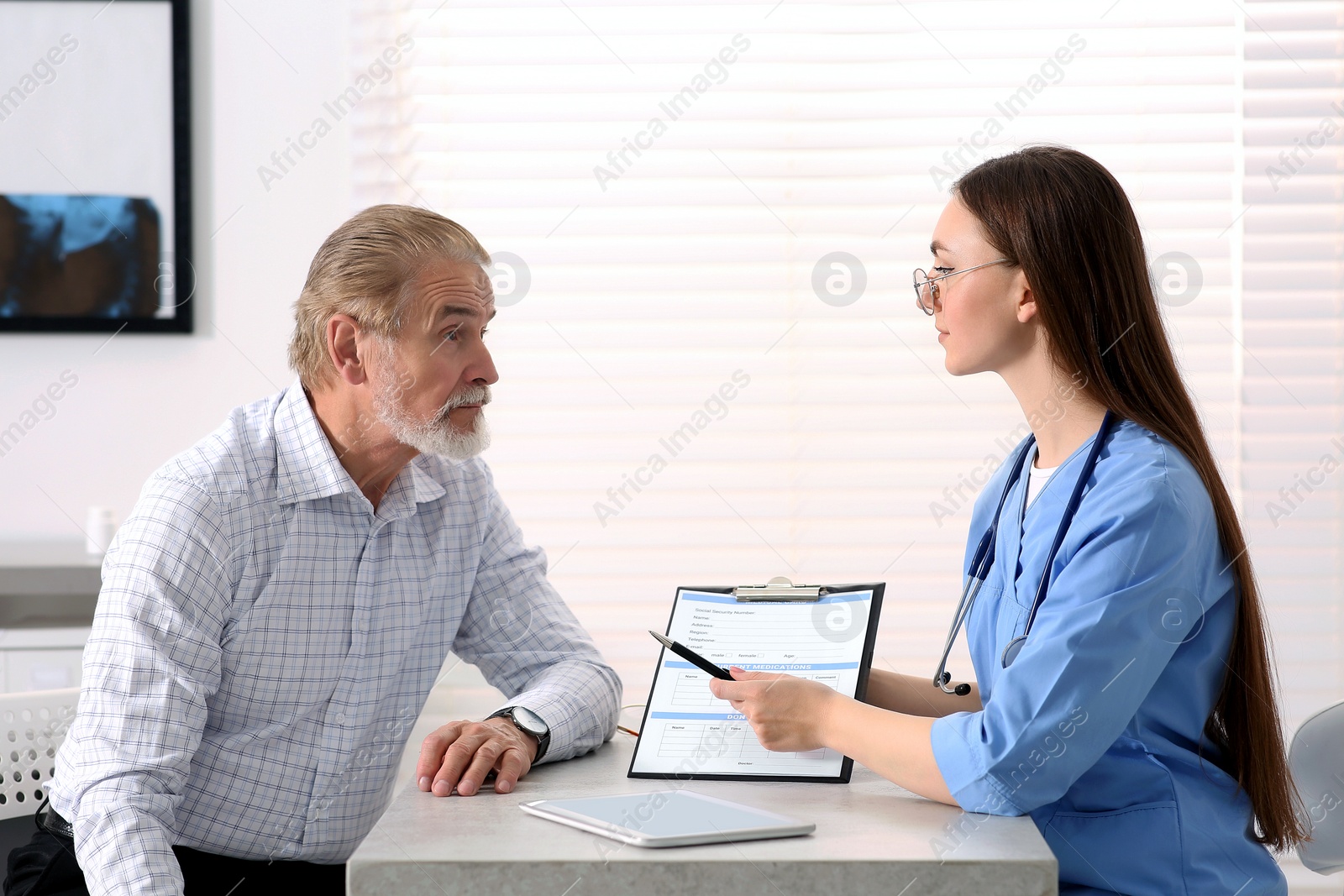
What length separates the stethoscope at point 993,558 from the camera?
115 cm

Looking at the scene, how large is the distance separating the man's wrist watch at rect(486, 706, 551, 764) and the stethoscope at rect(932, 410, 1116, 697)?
461 mm

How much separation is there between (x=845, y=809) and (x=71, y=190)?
6.45 feet

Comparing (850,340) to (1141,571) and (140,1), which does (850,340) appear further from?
(140,1)

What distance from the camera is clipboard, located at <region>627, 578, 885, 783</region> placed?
1.18 metres

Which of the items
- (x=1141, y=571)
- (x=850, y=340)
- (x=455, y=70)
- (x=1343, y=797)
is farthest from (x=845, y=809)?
(x=455, y=70)

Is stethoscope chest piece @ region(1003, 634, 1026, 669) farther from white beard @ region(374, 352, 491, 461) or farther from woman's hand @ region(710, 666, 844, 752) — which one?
white beard @ region(374, 352, 491, 461)

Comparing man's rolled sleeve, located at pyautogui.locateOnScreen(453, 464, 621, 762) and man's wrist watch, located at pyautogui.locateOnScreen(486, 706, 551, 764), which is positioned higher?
man's rolled sleeve, located at pyautogui.locateOnScreen(453, 464, 621, 762)

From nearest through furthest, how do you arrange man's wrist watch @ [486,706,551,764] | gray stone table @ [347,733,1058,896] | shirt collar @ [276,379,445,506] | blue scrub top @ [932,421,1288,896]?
1. gray stone table @ [347,733,1058,896]
2. blue scrub top @ [932,421,1288,896]
3. man's wrist watch @ [486,706,551,764]
4. shirt collar @ [276,379,445,506]

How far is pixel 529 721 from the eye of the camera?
1270 mm

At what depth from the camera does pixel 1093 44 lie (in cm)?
224

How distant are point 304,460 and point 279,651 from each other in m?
0.24

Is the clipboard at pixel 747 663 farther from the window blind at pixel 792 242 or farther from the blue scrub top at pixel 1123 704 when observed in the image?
the window blind at pixel 792 242

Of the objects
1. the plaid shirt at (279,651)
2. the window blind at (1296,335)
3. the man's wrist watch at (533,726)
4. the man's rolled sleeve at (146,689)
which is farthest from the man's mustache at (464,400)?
the window blind at (1296,335)

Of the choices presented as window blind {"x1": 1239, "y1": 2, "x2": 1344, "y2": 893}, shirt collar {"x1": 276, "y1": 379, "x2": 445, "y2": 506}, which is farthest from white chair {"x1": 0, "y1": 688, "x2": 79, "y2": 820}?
window blind {"x1": 1239, "y1": 2, "x2": 1344, "y2": 893}
